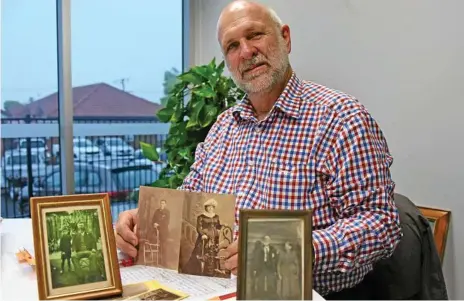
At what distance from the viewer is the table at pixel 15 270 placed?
0.91 m

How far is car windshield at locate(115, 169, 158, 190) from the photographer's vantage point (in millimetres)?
3059

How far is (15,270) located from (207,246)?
0.49m

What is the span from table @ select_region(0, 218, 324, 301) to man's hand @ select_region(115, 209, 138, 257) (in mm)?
65

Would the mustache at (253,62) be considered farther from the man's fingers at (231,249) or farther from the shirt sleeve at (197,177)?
the man's fingers at (231,249)

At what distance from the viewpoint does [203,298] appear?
2.88ft

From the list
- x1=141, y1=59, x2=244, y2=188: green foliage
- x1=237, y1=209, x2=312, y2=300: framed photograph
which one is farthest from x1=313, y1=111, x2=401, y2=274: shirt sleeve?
x1=141, y1=59, x2=244, y2=188: green foliage

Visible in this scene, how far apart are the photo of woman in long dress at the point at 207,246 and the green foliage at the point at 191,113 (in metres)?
1.26

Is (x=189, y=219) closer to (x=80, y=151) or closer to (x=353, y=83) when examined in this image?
A: (x=353, y=83)

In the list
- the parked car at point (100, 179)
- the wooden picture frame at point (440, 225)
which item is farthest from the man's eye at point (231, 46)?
the parked car at point (100, 179)

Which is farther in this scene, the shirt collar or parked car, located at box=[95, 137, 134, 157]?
parked car, located at box=[95, 137, 134, 157]

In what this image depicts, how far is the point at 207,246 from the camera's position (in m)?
0.99

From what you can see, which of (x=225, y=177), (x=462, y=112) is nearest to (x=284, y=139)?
(x=225, y=177)

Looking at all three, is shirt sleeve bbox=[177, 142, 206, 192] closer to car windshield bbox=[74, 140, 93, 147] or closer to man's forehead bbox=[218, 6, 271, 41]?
man's forehead bbox=[218, 6, 271, 41]

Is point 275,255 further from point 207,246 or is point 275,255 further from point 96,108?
point 96,108
